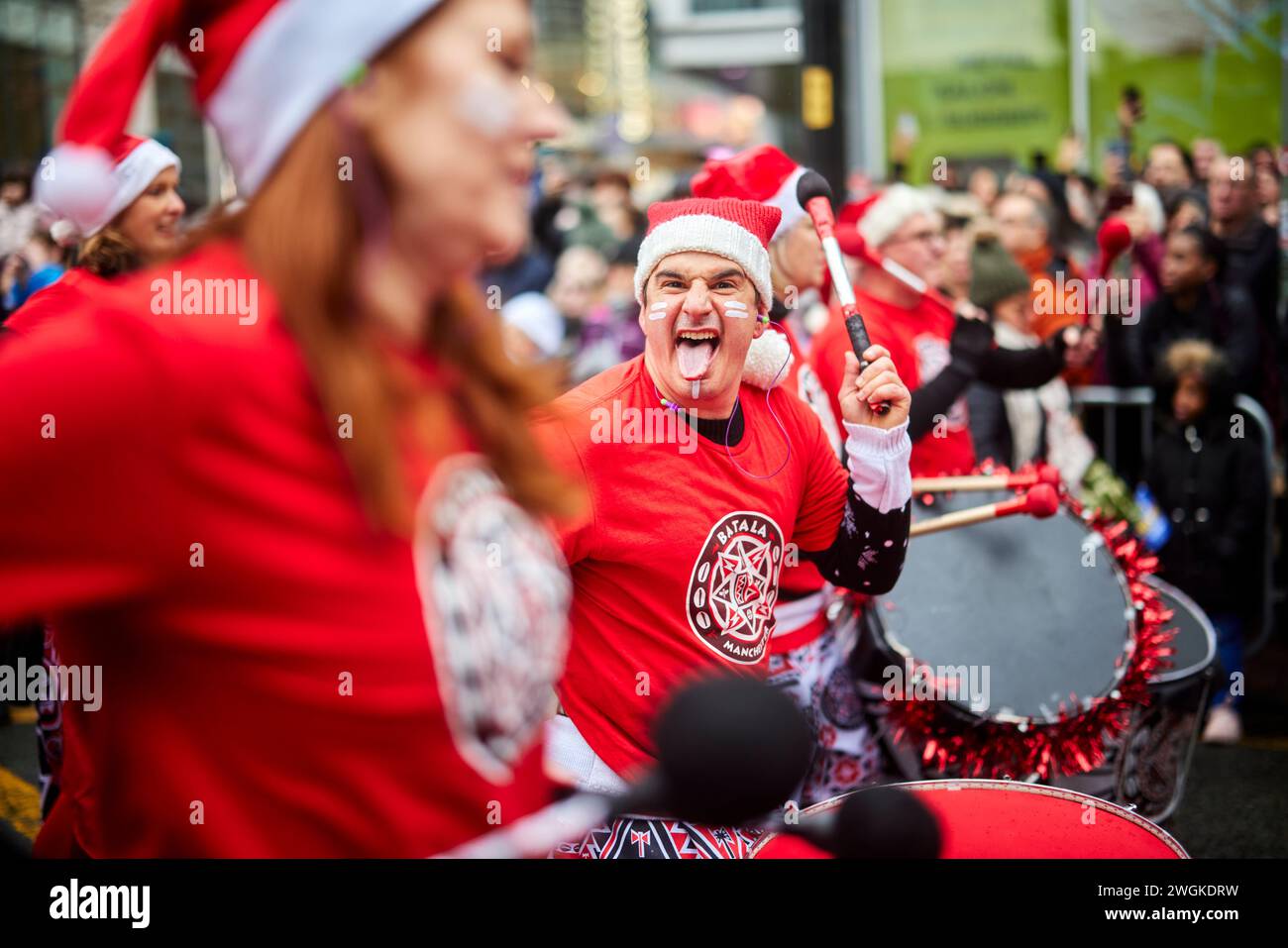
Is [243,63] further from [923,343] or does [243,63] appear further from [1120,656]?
[923,343]

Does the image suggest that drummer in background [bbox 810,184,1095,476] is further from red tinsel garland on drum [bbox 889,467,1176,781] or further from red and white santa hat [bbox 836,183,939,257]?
red tinsel garland on drum [bbox 889,467,1176,781]

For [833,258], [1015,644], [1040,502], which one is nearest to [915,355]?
[1040,502]

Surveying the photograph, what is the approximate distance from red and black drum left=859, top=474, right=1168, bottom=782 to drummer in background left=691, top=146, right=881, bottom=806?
123 millimetres

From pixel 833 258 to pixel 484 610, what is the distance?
2.02 meters

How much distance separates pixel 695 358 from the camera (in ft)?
9.49

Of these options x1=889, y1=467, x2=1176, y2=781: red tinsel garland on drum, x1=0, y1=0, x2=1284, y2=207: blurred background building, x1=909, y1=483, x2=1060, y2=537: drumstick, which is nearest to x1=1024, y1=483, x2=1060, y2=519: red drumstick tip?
x1=909, y1=483, x2=1060, y2=537: drumstick

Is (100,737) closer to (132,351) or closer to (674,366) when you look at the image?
(132,351)

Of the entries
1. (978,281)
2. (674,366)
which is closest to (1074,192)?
(978,281)

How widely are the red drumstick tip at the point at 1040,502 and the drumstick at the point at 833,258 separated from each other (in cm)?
84

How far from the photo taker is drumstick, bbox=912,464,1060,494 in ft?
12.9

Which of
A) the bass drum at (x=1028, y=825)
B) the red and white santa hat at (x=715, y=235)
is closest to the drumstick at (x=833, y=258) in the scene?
the red and white santa hat at (x=715, y=235)

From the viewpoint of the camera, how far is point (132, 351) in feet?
3.80
